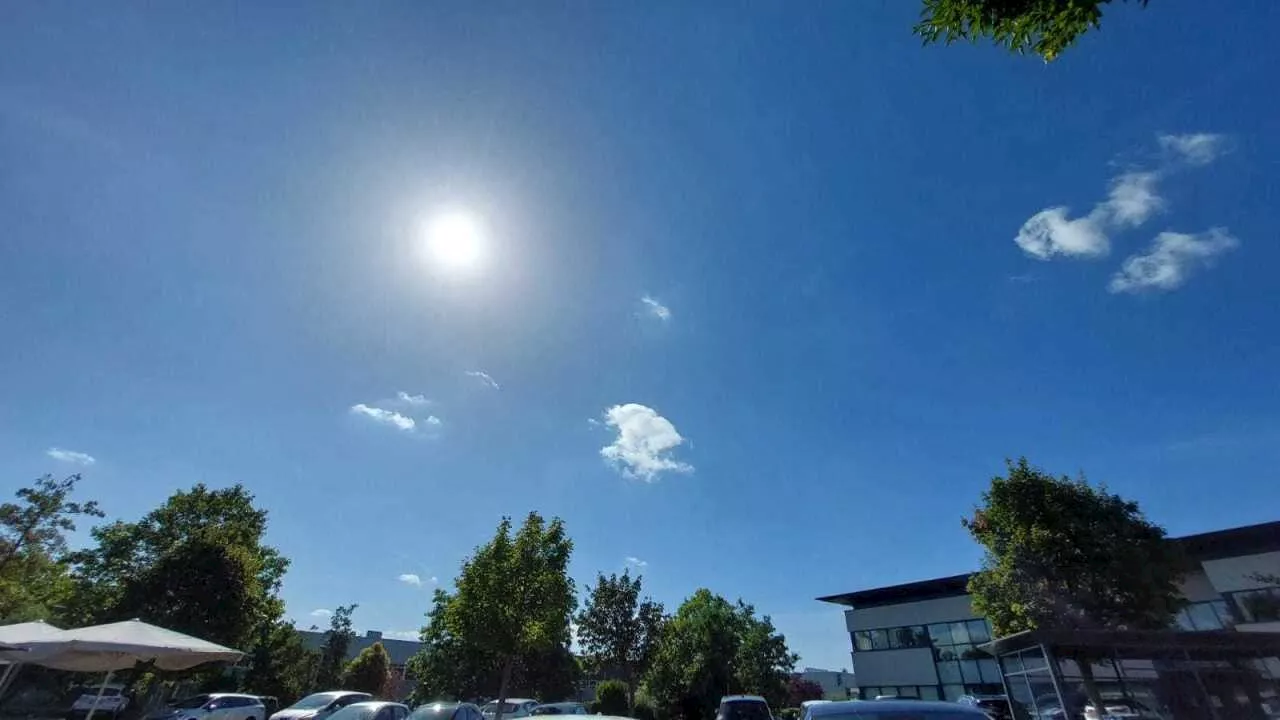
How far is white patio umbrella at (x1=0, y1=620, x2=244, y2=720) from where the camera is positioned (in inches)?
398

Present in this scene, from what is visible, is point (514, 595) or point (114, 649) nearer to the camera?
point (114, 649)

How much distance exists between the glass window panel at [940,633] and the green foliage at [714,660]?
902 cm

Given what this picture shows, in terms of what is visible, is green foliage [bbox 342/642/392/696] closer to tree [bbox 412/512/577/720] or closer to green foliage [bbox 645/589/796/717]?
green foliage [bbox 645/589/796/717]

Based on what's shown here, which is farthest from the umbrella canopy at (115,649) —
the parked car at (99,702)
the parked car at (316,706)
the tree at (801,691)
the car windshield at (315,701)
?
the tree at (801,691)

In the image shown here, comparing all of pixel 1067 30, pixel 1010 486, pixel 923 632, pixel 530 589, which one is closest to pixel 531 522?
pixel 530 589

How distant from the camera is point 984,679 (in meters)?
29.7

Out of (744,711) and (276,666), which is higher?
(276,666)

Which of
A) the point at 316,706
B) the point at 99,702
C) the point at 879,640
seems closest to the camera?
the point at 316,706

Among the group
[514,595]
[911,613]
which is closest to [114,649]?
[514,595]

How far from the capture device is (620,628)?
3391 centimetres

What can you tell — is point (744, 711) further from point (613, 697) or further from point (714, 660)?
point (613, 697)

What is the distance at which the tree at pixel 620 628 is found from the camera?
33438 mm

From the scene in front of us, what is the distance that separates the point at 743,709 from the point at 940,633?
2437cm

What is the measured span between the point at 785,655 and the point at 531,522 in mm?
22265
